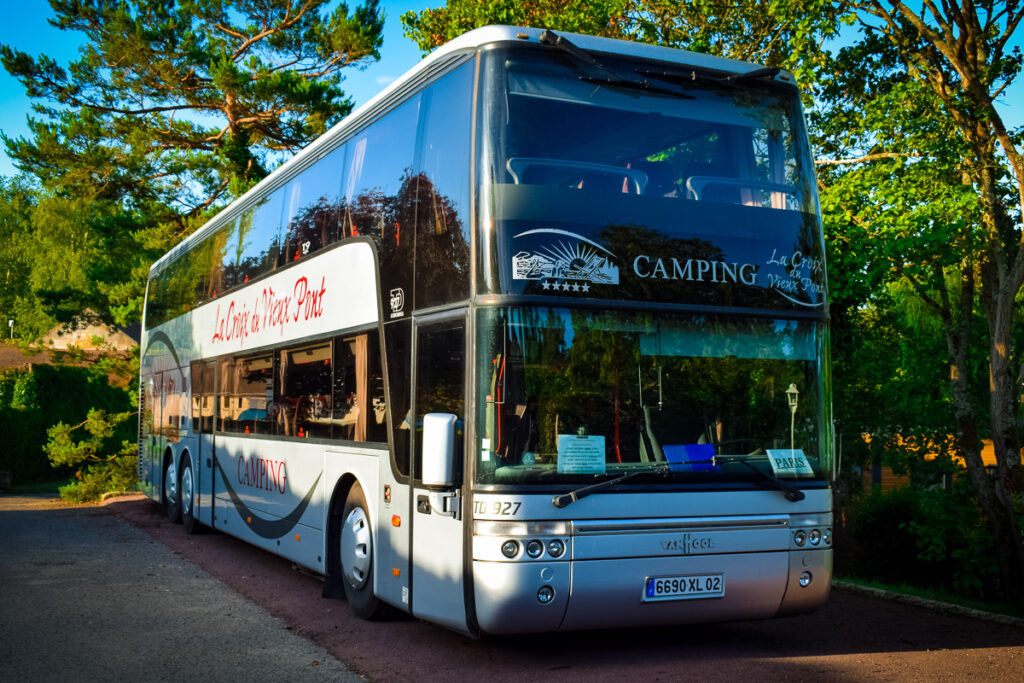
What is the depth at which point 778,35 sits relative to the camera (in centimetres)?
1375

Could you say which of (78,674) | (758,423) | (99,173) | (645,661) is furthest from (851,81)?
(99,173)

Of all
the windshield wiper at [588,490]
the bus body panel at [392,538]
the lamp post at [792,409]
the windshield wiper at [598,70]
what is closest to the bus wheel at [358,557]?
the bus body panel at [392,538]

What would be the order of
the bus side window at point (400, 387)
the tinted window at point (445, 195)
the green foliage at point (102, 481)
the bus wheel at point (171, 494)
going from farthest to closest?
the green foliage at point (102, 481), the bus wheel at point (171, 494), the bus side window at point (400, 387), the tinted window at point (445, 195)

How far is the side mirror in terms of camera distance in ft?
21.6

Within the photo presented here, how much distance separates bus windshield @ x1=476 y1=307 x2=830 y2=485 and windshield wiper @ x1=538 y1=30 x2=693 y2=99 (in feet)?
5.45

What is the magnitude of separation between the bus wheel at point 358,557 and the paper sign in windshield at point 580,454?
2430mm

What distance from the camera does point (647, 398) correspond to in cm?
682

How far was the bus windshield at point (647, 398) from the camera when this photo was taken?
6625 mm

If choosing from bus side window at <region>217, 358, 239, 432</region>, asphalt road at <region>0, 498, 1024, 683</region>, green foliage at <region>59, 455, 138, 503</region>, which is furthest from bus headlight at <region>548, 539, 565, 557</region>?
green foliage at <region>59, 455, 138, 503</region>

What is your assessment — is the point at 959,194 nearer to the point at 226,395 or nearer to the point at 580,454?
the point at 580,454

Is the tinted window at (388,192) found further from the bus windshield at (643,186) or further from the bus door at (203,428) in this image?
the bus door at (203,428)

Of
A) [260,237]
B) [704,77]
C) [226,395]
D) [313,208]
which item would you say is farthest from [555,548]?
[226,395]

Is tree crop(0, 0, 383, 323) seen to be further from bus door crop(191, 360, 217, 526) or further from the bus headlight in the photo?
the bus headlight

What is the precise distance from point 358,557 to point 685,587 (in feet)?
9.98
